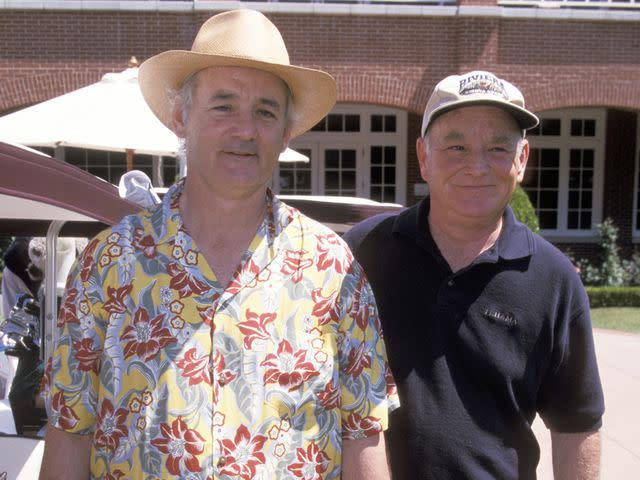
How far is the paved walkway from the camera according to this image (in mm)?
5393

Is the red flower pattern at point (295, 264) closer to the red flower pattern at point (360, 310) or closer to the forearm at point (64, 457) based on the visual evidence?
the red flower pattern at point (360, 310)

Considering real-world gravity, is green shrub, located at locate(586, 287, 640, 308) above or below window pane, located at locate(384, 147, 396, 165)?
below

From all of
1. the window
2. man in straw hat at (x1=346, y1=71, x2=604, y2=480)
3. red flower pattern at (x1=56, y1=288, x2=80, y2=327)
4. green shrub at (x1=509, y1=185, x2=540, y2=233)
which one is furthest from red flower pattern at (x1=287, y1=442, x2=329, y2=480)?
the window

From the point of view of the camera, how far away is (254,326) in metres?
1.70

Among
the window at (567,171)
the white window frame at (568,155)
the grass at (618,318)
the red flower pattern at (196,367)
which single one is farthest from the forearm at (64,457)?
the window at (567,171)

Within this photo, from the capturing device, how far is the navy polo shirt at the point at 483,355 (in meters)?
2.01

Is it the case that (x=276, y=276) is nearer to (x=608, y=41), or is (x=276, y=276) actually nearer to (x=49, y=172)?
(x=49, y=172)

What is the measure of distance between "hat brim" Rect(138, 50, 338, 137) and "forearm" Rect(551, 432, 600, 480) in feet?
3.97

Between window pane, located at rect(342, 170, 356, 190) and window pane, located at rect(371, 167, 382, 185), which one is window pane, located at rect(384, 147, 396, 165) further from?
window pane, located at rect(342, 170, 356, 190)

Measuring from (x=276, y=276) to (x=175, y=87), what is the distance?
62cm

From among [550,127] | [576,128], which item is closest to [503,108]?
[550,127]

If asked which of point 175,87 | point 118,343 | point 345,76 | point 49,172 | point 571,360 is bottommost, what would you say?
point 571,360

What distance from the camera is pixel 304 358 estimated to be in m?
1.71

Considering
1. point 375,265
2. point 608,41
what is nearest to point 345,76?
point 608,41
